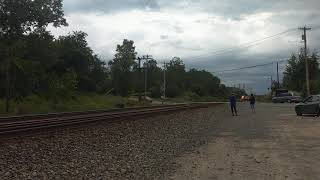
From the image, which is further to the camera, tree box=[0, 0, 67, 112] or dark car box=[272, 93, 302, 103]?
dark car box=[272, 93, 302, 103]

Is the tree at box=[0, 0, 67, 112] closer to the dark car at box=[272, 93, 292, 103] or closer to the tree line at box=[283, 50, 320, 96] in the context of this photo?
the dark car at box=[272, 93, 292, 103]

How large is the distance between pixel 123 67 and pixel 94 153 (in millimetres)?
133026

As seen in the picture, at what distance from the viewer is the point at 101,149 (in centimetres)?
1550

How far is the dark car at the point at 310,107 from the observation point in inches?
1362

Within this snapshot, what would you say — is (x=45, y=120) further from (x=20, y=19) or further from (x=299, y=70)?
(x=299, y=70)

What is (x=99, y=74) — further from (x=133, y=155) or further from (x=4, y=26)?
(x=133, y=155)

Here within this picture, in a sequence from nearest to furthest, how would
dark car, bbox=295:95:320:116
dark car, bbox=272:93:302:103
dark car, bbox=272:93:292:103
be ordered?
dark car, bbox=295:95:320:116
dark car, bbox=272:93:302:103
dark car, bbox=272:93:292:103

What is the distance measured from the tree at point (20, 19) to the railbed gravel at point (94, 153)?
29548 millimetres

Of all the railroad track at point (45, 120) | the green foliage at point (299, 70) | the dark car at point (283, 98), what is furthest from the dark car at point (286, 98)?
the railroad track at point (45, 120)

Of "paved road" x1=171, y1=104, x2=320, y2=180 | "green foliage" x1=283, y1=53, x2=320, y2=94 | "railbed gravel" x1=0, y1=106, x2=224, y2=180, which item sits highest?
"green foliage" x1=283, y1=53, x2=320, y2=94

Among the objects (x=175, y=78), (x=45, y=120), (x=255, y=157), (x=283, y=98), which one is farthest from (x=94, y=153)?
(x=175, y=78)

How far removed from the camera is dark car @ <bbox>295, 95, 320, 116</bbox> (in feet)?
113

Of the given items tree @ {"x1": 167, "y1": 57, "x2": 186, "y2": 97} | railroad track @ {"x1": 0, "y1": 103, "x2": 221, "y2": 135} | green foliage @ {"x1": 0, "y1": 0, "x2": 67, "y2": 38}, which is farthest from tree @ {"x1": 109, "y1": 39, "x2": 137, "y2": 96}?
railroad track @ {"x1": 0, "y1": 103, "x2": 221, "y2": 135}

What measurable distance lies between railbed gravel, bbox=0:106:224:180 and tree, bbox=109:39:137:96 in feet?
342
